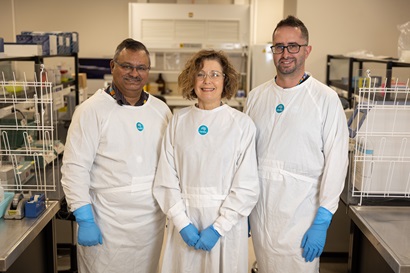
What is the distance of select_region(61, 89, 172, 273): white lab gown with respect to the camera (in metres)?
1.84

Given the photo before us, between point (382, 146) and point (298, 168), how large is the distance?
0.44m

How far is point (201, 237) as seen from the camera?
1747 millimetres

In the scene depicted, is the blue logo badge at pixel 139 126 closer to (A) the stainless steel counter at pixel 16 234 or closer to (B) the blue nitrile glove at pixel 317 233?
(A) the stainless steel counter at pixel 16 234

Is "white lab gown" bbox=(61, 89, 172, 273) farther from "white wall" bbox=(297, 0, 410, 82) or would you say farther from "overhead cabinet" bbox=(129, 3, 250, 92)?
"overhead cabinet" bbox=(129, 3, 250, 92)

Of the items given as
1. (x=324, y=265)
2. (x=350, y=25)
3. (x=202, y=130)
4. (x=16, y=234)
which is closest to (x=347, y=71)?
(x=350, y=25)

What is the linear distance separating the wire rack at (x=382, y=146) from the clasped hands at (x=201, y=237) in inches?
27.5

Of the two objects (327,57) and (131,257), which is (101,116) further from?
(327,57)

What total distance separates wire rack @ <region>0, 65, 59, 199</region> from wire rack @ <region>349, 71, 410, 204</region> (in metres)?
1.33

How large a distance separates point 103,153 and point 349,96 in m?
2.16

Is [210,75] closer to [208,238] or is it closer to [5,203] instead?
[208,238]

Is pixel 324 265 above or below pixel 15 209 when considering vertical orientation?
below

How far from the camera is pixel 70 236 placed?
3.19 m

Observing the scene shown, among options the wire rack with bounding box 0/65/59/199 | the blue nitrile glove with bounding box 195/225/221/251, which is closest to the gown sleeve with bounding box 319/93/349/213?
the blue nitrile glove with bounding box 195/225/221/251

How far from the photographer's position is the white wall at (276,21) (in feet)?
13.0
